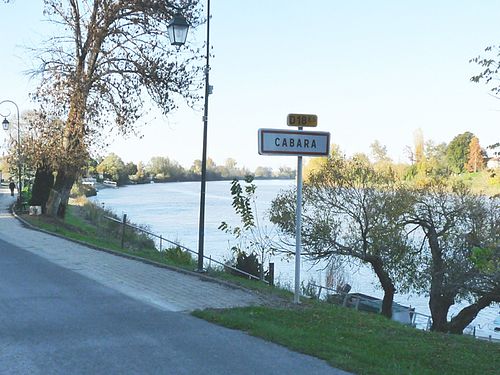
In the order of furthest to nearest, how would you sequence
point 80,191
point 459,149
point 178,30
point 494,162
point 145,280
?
point 80,191
point 459,149
point 494,162
point 178,30
point 145,280

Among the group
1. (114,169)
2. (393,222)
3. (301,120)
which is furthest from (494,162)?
(114,169)

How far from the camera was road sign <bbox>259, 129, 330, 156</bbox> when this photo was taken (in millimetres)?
8336

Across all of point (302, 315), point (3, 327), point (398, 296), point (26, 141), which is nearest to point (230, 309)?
point (302, 315)

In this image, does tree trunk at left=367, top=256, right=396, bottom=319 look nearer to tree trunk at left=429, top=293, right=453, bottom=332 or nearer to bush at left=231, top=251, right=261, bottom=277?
tree trunk at left=429, top=293, right=453, bottom=332

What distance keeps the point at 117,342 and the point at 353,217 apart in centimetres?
1747

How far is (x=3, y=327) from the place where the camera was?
6.73m

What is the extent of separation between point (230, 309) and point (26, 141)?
65.9 feet

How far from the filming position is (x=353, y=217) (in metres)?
22.7

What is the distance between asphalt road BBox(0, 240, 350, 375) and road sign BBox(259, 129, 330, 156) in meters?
2.66

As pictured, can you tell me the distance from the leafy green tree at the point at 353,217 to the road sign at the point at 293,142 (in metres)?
13.5

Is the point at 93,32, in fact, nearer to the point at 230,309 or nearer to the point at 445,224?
the point at 445,224

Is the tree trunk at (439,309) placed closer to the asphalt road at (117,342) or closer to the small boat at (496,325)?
the small boat at (496,325)

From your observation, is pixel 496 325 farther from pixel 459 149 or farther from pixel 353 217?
pixel 459 149

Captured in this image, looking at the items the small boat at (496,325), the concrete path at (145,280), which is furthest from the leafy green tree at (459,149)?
the concrete path at (145,280)
